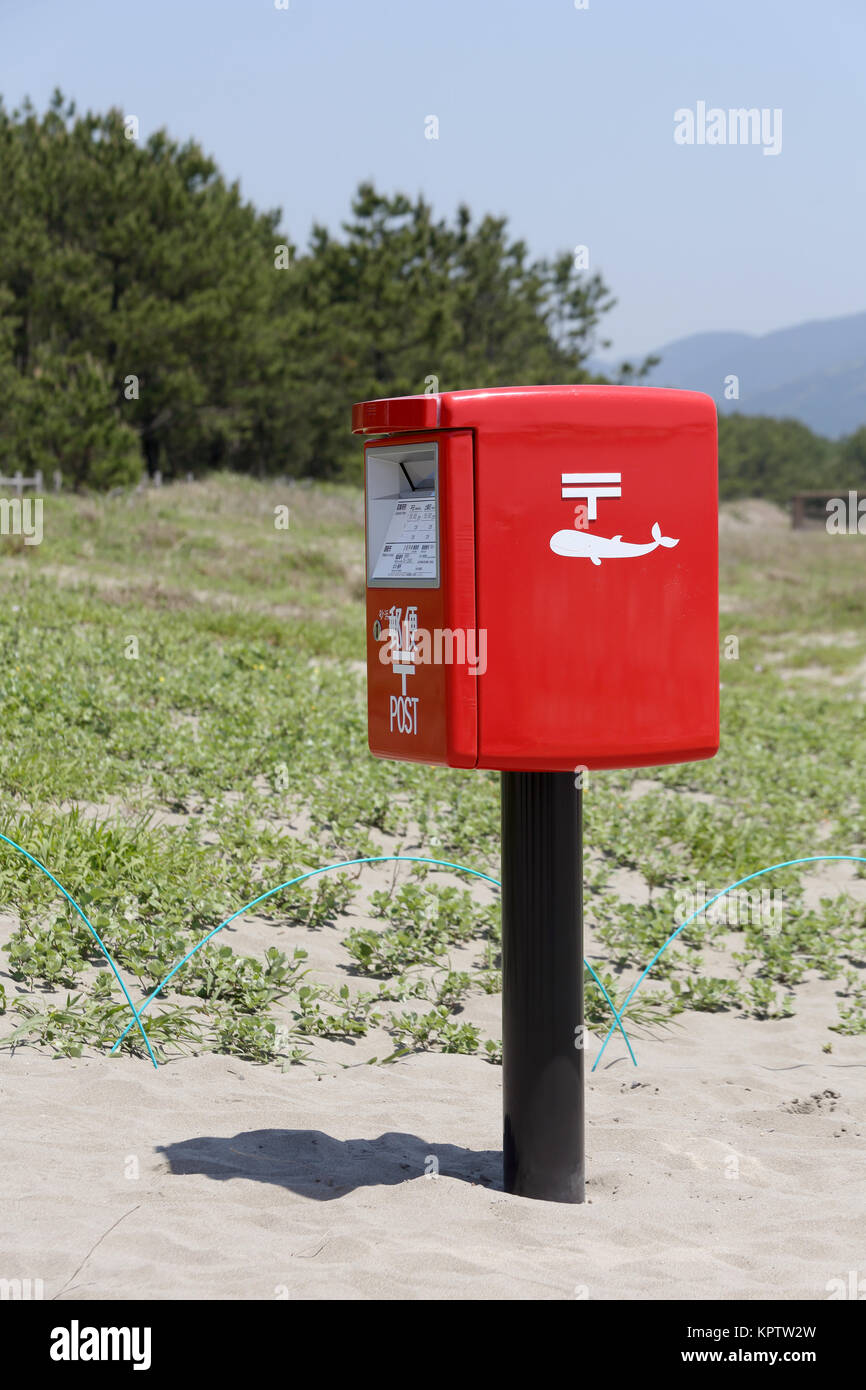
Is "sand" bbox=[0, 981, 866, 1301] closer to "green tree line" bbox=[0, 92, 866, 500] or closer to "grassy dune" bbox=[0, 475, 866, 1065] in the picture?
"grassy dune" bbox=[0, 475, 866, 1065]

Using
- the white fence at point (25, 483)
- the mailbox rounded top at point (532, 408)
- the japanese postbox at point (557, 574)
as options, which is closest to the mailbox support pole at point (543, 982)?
the japanese postbox at point (557, 574)

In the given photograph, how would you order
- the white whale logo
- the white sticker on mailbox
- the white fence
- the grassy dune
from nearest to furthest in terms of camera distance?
the white whale logo < the white sticker on mailbox < the grassy dune < the white fence

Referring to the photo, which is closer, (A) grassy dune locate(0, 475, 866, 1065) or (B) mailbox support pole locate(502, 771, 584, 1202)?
(B) mailbox support pole locate(502, 771, 584, 1202)

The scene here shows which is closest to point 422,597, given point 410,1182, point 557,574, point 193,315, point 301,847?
point 557,574

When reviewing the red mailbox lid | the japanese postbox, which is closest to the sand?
the japanese postbox

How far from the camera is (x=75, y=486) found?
2466cm

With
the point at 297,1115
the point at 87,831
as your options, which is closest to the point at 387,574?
the point at 297,1115

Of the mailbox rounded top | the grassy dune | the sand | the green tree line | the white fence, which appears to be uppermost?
the green tree line

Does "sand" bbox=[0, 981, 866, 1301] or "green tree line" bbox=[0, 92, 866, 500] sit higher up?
"green tree line" bbox=[0, 92, 866, 500]

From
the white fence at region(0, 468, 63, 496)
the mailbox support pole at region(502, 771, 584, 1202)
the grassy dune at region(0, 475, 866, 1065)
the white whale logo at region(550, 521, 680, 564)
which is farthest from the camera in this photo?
the white fence at region(0, 468, 63, 496)

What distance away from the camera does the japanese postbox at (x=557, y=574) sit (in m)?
2.81

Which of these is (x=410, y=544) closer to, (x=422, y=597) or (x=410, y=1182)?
(x=422, y=597)

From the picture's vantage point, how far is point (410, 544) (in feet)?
9.89

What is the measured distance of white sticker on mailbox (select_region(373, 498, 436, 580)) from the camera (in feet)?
9.62
